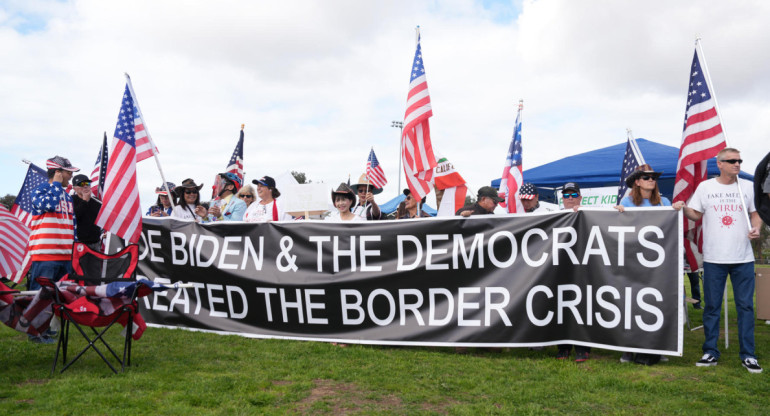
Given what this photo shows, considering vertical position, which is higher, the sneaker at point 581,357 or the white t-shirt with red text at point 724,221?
the white t-shirt with red text at point 724,221

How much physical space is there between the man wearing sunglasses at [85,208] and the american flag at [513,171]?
7.22 meters

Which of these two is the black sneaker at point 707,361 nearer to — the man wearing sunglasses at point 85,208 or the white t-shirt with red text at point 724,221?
the white t-shirt with red text at point 724,221

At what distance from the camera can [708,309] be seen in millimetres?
5117

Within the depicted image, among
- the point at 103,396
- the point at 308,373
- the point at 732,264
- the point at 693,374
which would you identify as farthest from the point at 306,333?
the point at 732,264

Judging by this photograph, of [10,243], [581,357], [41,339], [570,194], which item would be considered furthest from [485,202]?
[41,339]

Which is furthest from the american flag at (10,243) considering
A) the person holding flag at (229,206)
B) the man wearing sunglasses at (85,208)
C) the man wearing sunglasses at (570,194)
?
the man wearing sunglasses at (570,194)

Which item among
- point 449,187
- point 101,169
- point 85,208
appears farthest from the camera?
point 101,169

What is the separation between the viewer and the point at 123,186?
20.5ft

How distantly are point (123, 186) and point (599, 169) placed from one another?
9.61 metres

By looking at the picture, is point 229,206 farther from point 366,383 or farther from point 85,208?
point 366,383

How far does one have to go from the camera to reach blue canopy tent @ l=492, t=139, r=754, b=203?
11453mm

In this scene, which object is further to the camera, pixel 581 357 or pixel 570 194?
pixel 570 194

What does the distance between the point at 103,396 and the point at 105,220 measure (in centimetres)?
254

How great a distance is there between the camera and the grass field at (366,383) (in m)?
3.94
